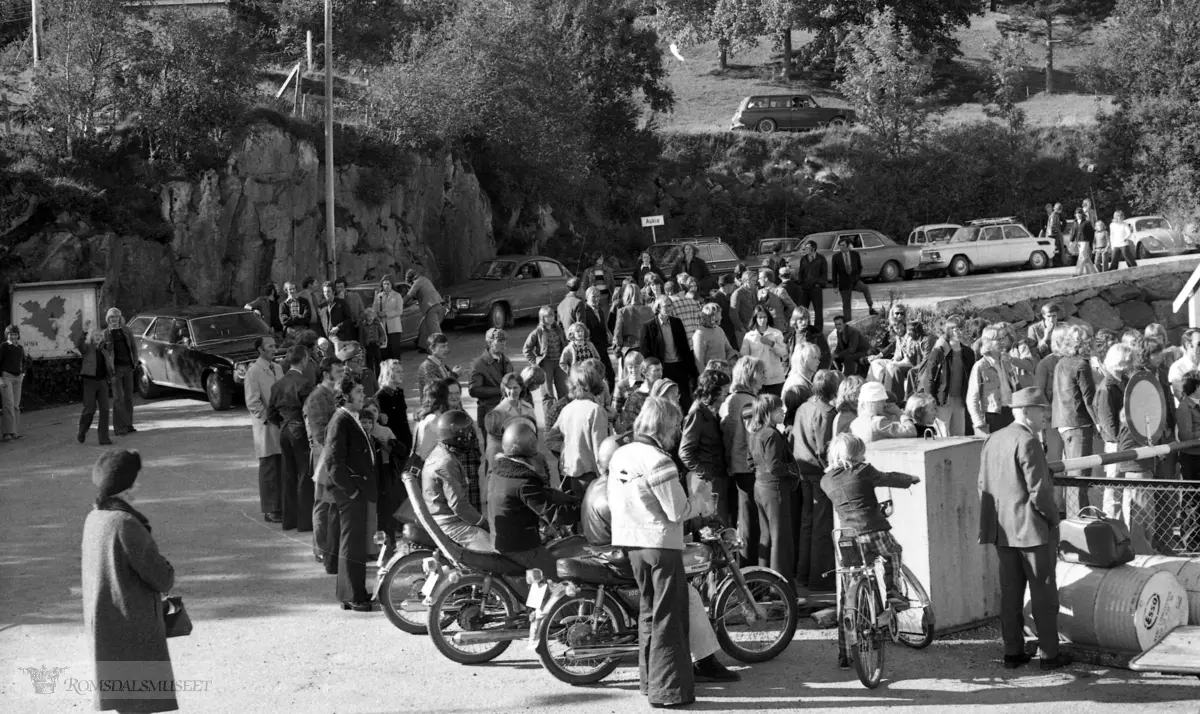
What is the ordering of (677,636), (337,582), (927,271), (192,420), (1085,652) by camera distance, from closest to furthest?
1. (677,636)
2. (1085,652)
3. (337,582)
4. (192,420)
5. (927,271)

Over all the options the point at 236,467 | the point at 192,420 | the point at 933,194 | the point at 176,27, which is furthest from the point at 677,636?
the point at 933,194

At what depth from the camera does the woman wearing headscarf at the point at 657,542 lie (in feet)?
24.1

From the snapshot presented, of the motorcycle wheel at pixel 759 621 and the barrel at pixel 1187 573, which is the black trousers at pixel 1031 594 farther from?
the motorcycle wheel at pixel 759 621

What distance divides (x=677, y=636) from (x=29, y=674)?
4.15 meters

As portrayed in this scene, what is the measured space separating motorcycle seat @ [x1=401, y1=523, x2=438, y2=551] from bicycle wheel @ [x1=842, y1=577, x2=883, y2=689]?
2.83 m

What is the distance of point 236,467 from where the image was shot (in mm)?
15289

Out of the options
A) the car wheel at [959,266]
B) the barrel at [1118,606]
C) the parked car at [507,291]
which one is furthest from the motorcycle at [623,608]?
the car wheel at [959,266]

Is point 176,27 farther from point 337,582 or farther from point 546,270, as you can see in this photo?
point 337,582

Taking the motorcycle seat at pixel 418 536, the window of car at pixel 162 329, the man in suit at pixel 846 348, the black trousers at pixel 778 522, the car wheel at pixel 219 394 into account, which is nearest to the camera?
the motorcycle seat at pixel 418 536

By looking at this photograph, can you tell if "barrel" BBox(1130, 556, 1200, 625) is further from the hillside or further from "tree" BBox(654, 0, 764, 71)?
"tree" BBox(654, 0, 764, 71)

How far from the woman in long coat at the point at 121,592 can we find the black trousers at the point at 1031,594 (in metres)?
4.89

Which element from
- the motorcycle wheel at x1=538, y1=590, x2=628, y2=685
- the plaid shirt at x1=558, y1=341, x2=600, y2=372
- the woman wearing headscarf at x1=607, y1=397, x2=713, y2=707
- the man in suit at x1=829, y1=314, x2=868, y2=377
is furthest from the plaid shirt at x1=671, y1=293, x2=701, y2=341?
the woman wearing headscarf at x1=607, y1=397, x2=713, y2=707

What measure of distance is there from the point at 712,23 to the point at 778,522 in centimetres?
5037

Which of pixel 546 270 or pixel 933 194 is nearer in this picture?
pixel 546 270
